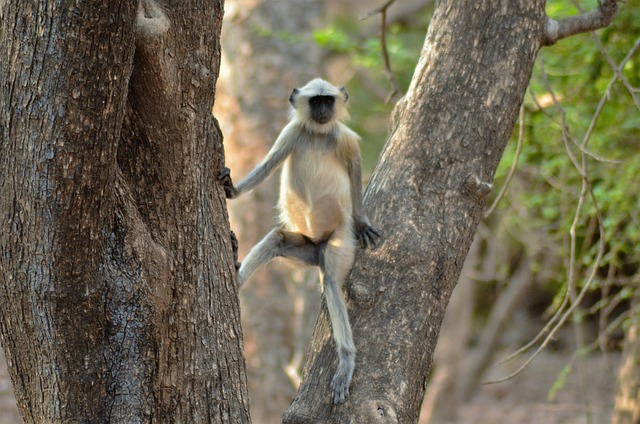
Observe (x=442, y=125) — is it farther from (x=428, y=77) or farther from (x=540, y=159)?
(x=540, y=159)

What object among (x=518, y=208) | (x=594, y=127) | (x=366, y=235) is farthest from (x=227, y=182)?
(x=518, y=208)

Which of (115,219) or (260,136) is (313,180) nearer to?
(115,219)

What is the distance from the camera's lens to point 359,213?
3.83m

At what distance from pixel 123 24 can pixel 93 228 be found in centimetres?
58

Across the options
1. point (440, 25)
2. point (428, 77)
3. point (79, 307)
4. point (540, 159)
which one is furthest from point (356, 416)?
point (540, 159)

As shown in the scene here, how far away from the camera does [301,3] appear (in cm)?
923

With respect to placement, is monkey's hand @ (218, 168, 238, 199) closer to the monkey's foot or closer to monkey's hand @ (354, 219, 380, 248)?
monkey's hand @ (354, 219, 380, 248)

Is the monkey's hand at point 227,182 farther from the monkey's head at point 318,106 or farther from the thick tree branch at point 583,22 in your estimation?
the thick tree branch at point 583,22

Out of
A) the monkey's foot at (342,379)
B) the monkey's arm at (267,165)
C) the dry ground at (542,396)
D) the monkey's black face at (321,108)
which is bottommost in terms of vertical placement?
the dry ground at (542,396)

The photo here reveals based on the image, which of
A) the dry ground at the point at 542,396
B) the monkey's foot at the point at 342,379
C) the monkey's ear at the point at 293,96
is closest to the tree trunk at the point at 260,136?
the dry ground at the point at 542,396

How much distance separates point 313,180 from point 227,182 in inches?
42.4

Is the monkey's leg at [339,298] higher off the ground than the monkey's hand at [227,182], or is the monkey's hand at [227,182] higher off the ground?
the monkey's hand at [227,182]

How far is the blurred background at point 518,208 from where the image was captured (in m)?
5.74

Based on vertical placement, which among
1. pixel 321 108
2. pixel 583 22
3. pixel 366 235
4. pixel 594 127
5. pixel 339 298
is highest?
pixel 583 22
